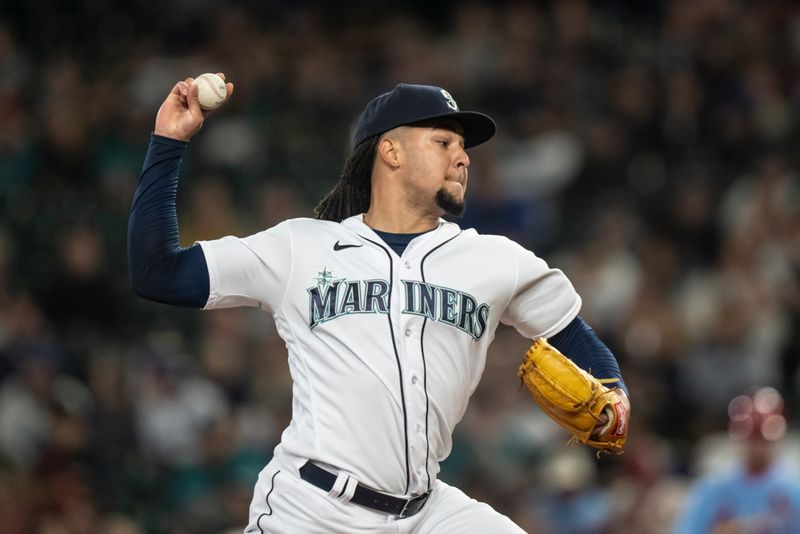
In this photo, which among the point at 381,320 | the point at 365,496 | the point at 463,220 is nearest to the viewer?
the point at 365,496

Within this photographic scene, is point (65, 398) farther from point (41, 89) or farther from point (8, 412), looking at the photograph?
point (41, 89)

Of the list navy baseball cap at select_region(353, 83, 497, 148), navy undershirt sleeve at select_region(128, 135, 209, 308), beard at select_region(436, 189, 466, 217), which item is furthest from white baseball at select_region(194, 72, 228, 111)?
beard at select_region(436, 189, 466, 217)

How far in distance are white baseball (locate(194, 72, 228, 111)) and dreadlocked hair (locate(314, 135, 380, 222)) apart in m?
0.54

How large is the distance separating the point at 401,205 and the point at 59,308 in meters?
5.21

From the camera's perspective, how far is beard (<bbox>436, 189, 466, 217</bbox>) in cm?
377

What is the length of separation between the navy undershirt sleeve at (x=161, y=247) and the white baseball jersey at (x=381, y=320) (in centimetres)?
5

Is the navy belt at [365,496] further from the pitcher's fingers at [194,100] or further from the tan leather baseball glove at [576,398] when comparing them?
the pitcher's fingers at [194,100]

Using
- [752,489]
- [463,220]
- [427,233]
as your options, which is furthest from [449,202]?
[463,220]

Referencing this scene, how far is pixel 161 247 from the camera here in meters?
3.50

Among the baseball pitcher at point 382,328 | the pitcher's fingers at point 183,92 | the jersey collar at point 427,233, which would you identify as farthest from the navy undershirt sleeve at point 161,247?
the jersey collar at point 427,233

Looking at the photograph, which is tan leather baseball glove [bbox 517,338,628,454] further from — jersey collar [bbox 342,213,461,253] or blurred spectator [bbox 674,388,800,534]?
blurred spectator [bbox 674,388,800,534]

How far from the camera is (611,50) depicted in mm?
9430

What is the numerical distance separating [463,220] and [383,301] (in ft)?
15.9

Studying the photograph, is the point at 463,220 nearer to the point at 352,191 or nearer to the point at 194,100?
the point at 352,191
